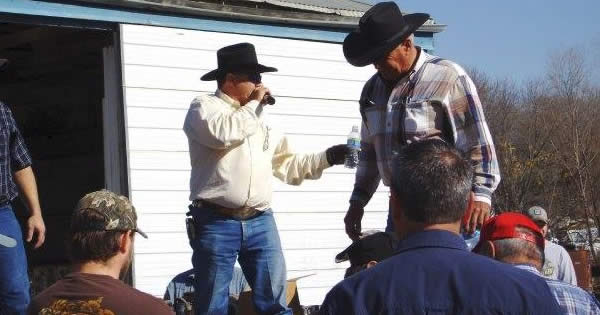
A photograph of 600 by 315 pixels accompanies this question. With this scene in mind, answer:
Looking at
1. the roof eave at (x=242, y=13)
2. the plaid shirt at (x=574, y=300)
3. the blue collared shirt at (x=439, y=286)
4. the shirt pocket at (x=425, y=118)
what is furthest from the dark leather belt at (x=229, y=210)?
the blue collared shirt at (x=439, y=286)

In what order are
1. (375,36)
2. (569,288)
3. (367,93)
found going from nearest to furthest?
(569,288), (375,36), (367,93)

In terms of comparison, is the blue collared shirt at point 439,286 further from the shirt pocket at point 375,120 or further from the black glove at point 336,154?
the black glove at point 336,154

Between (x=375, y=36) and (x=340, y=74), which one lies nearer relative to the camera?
(x=375, y=36)

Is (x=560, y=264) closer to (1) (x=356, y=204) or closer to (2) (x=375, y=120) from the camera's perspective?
(1) (x=356, y=204)

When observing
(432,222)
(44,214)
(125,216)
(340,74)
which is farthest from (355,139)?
(44,214)

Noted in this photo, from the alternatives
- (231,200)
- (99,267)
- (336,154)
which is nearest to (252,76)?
(336,154)

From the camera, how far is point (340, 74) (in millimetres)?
9414

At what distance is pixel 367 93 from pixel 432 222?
8.41 ft

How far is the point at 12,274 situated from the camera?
5375mm

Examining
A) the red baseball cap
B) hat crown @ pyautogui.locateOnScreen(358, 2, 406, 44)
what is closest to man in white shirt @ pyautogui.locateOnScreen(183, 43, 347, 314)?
hat crown @ pyautogui.locateOnScreen(358, 2, 406, 44)

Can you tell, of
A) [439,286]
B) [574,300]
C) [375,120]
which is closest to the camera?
[439,286]

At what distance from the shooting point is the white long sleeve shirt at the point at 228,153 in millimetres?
5492

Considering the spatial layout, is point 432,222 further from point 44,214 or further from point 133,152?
point 44,214

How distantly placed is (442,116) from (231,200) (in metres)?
1.44
